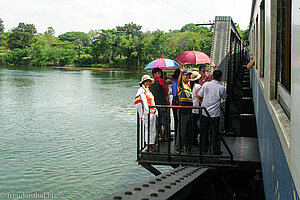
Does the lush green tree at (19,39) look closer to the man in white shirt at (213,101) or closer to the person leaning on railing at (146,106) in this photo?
the person leaning on railing at (146,106)

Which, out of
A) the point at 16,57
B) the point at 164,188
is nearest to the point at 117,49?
the point at 16,57

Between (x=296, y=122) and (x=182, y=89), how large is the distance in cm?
454

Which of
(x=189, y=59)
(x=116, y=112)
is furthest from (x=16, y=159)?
(x=116, y=112)

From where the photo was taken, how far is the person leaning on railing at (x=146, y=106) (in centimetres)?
590

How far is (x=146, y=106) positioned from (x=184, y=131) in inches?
29.8

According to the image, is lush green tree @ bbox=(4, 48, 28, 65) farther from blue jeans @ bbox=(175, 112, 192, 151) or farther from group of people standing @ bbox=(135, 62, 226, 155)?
blue jeans @ bbox=(175, 112, 192, 151)

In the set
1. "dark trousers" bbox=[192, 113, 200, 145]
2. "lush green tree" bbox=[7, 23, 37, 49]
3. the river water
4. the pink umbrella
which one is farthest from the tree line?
"dark trousers" bbox=[192, 113, 200, 145]

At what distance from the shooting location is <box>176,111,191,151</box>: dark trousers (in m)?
5.96

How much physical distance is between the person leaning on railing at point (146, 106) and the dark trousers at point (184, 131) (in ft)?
1.39

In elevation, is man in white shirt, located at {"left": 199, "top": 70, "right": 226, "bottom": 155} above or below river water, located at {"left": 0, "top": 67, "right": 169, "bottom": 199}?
above

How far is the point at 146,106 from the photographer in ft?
19.4

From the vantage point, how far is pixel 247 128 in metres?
8.02

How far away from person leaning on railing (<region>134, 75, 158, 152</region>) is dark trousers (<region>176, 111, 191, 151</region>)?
1.39ft

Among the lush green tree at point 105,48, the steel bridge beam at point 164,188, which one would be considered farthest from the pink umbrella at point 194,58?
the lush green tree at point 105,48
